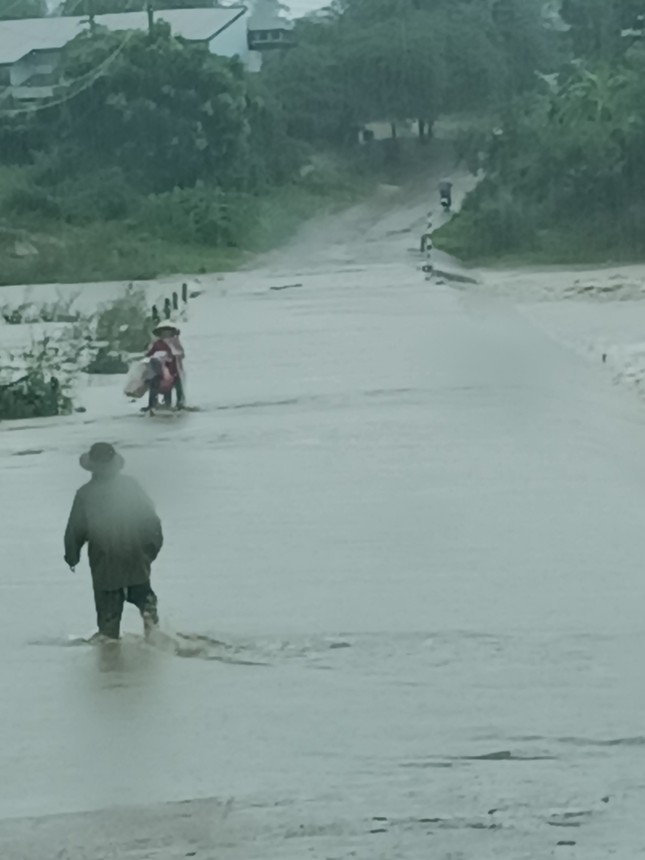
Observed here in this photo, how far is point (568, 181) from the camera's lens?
1937 inches

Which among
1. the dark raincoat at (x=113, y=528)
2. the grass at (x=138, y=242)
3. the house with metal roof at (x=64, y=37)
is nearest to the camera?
the dark raincoat at (x=113, y=528)

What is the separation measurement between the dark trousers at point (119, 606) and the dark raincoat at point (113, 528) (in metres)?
0.23

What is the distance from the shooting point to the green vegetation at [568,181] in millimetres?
47094

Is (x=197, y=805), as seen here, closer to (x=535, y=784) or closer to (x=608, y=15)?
(x=535, y=784)

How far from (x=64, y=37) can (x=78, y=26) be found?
2.33 ft

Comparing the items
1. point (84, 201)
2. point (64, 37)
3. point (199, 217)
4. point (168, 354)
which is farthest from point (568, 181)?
point (168, 354)

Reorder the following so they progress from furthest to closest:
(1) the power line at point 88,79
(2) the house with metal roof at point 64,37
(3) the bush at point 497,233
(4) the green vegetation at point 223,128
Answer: (2) the house with metal roof at point 64,37, (1) the power line at point 88,79, (4) the green vegetation at point 223,128, (3) the bush at point 497,233

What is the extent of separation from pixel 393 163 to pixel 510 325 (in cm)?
3477

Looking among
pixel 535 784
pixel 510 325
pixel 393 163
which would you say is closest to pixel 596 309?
pixel 510 325

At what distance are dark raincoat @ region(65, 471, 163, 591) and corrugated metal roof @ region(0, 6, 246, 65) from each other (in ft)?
191

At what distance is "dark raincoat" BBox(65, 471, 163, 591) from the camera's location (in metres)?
10.1

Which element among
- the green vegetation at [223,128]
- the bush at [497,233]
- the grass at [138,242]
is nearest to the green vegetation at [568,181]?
the bush at [497,233]

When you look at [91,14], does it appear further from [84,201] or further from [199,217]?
[199,217]

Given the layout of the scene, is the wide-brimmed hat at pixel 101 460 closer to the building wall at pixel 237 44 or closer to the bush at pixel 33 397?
the bush at pixel 33 397
